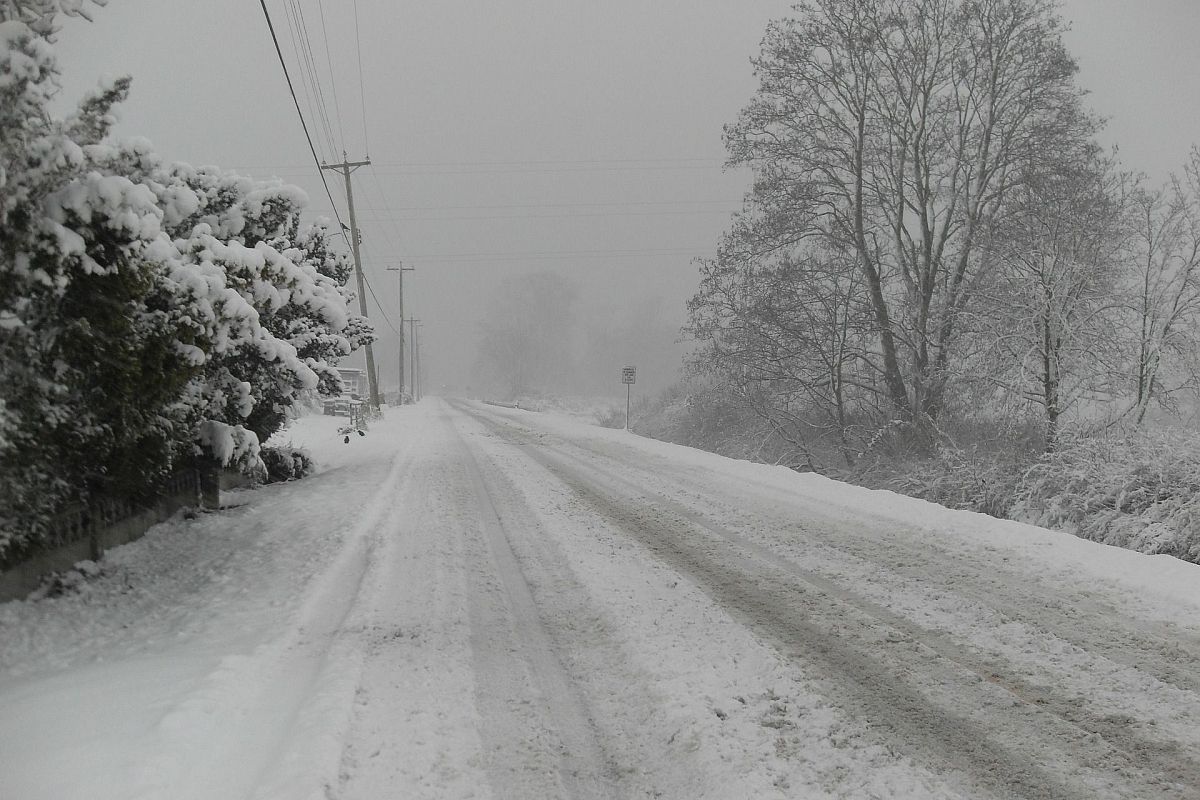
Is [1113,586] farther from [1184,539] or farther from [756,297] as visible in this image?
[756,297]

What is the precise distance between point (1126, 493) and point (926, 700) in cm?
617

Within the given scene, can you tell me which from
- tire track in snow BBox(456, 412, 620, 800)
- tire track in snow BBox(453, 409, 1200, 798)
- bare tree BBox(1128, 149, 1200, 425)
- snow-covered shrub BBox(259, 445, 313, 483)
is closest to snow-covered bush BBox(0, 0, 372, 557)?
tire track in snow BBox(456, 412, 620, 800)

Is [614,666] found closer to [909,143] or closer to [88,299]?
[88,299]

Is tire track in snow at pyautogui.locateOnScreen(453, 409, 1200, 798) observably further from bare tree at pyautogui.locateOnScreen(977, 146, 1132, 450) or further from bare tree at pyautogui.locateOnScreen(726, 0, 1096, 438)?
bare tree at pyautogui.locateOnScreen(726, 0, 1096, 438)

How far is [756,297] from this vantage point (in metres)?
15.1

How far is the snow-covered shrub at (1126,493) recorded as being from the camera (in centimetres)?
636

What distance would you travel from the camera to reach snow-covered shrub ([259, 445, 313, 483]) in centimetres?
925

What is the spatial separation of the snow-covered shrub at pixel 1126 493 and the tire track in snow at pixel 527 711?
6.26 metres

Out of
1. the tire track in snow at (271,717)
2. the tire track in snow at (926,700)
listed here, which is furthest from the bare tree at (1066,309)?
the tire track in snow at (271,717)

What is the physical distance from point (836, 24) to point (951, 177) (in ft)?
14.2

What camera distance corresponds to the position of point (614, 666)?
11.0 ft

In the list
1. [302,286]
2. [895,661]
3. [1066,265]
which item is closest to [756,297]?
[1066,265]

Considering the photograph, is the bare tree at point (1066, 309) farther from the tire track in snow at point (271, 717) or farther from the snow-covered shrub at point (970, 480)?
the tire track in snow at point (271, 717)

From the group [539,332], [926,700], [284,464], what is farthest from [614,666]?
[539,332]
